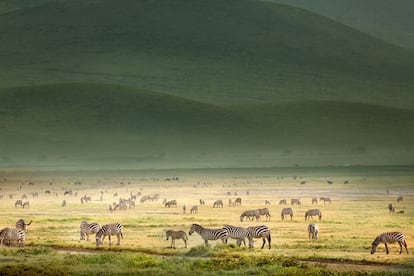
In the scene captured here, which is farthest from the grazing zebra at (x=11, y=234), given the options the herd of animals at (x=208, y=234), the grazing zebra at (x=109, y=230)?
the grazing zebra at (x=109, y=230)

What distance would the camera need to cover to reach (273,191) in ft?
213

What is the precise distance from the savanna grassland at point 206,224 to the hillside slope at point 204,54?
6956cm

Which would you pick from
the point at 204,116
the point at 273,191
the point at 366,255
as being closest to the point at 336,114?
the point at 204,116

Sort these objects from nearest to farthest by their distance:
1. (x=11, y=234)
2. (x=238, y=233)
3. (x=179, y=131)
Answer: (x=238, y=233)
(x=11, y=234)
(x=179, y=131)

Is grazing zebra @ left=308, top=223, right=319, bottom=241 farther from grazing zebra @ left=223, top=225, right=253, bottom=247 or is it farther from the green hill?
the green hill

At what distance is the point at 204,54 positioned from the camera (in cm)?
17262

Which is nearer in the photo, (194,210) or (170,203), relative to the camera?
(194,210)

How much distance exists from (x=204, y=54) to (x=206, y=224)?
134 metres

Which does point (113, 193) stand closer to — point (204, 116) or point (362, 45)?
point (204, 116)

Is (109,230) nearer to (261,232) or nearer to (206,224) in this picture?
(261,232)

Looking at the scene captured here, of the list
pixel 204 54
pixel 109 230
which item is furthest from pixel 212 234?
pixel 204 54

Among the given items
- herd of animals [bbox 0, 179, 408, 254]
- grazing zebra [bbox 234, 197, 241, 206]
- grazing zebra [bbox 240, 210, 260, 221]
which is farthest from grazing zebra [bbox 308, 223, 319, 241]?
grazing zebra [bbox 234, 197, 241, 206]

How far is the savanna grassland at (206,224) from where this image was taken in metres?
26.5

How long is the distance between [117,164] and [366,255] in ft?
239
